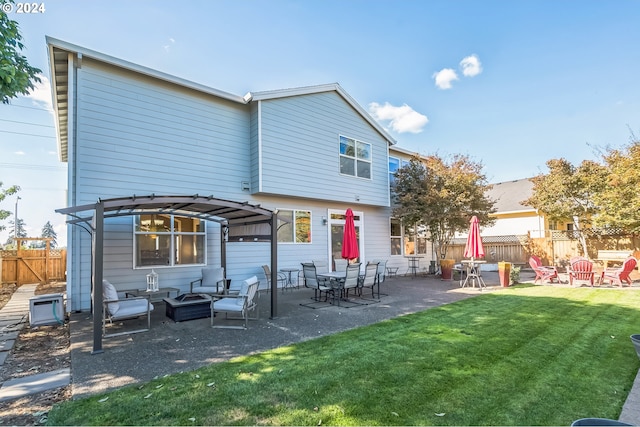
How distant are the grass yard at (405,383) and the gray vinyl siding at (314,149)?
625 centimetres

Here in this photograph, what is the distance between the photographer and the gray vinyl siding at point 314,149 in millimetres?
10328

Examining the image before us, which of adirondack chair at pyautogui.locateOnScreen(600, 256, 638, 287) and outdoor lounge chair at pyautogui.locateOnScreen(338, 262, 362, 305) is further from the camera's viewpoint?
adirondack chair at pyautogui.locateOnScreen(600, 256, 638, 287)

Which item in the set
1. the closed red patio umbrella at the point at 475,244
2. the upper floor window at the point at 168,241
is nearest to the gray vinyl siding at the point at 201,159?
the upper floor window at the point at 168,241

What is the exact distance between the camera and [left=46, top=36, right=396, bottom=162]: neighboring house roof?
7479mm

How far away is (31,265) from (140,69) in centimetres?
1101

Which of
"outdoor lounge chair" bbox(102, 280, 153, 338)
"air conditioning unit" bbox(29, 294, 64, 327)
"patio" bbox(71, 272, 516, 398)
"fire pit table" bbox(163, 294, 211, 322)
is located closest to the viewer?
"patio" bbox(71, 272, 516, 398)

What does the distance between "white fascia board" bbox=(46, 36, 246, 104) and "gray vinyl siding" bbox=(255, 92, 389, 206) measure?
129cm

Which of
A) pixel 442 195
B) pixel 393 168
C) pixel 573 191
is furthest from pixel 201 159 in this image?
pixel 573 191

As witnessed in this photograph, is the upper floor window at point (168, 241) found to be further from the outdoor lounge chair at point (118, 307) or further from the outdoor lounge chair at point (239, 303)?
the outdoor lounge chair at point (239, 303)

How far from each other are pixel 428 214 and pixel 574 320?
7.15m

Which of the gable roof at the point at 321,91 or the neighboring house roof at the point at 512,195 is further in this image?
the neighboring house roof at the point at 512,195

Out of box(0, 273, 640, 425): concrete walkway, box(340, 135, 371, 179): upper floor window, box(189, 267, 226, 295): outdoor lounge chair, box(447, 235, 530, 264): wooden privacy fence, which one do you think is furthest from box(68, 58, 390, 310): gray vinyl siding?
box(447, 235, 530, 264): wooden privacy fence
